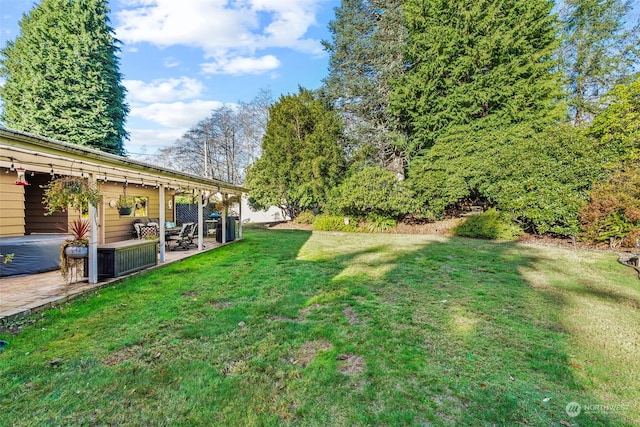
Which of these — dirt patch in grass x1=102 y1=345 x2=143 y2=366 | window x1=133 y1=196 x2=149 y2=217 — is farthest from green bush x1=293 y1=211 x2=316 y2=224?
dirt patch in grass x1=102 y1=345 x2=143 y2=366

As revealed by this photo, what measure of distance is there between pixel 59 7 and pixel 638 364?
22.2 metres

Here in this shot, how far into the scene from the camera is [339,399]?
7.27 feet

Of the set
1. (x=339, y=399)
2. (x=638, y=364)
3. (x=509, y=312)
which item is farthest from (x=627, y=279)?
(x=339, y=399)

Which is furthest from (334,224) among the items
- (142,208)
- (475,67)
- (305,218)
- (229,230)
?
(475,67)

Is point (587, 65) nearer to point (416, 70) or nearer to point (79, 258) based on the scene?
point (416, 70)

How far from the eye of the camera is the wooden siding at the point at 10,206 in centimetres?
665

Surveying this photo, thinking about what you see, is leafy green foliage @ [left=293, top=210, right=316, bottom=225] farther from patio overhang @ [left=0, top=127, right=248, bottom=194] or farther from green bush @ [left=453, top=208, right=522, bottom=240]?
patio overhang @ [left=0, top=127, right=248, bottom=194]

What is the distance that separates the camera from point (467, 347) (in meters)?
3.01

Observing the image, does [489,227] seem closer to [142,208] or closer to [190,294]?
[190,294]

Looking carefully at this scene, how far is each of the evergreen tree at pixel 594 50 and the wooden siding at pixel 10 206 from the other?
23.2 m

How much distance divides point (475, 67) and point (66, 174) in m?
16.6

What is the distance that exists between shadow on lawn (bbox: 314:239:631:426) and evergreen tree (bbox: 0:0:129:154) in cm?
1549

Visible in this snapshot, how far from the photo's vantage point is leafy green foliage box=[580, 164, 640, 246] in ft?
26.2

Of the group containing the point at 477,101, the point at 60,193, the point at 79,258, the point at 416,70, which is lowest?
the point at 79,258
